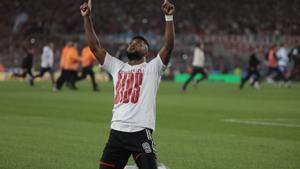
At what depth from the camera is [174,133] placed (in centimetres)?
1598

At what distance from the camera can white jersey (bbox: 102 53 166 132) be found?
25.4 feet

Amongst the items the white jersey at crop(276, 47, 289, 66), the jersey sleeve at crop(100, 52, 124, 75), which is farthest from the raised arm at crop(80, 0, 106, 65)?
the white jersey at crop(276, 47, 289, 66)

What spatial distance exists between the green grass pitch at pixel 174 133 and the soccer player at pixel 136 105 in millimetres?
3218

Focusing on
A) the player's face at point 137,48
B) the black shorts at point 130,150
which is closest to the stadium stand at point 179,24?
the player's face at point 137,48

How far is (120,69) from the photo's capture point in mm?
8023

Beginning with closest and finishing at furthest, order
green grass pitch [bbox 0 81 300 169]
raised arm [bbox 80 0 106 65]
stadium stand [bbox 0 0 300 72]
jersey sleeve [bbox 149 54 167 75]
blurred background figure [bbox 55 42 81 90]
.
Answer: 1. jersey sleeve [bbox 149 54 167 75]
2. raised arm [bbox 80 0 106 65]
3. green grass pitch [bbox 0 81 300 169]
4. blurred background figure [bbox 55 42 81 90]
5. stadium stand [bbox 0 0 300 72]

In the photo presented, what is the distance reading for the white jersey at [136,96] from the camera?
7730mm

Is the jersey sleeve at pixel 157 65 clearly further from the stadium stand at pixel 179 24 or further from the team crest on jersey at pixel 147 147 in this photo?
the stadium stand at pixel 179 24

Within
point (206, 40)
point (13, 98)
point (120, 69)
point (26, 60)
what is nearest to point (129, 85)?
point (120, 69)

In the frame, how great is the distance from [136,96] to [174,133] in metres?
8.24

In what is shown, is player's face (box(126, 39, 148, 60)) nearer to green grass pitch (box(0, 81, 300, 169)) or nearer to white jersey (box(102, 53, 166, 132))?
white jersey (box(102, 53, 166, 132))

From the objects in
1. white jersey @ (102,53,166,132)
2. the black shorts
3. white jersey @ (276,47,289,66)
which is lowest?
white jersey @ (276,47,289,66)

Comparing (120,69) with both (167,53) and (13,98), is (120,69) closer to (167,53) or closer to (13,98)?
(167,53)

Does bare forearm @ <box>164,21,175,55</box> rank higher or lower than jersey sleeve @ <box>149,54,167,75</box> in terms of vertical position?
higher
